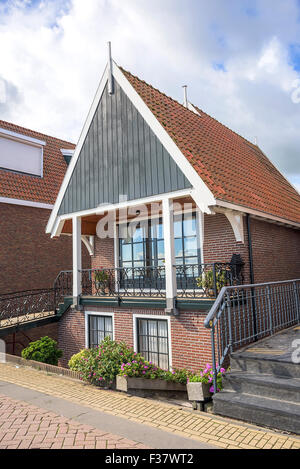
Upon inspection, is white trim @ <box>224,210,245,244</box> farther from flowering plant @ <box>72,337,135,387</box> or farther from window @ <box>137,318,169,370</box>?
flowering plant @ <box>72,337,135,387</box>

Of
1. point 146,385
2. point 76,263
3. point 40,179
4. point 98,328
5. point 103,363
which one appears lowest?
point 146,385

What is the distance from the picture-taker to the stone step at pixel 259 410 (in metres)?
5.32

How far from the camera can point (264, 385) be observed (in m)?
6.05

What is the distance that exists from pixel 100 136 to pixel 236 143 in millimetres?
6542

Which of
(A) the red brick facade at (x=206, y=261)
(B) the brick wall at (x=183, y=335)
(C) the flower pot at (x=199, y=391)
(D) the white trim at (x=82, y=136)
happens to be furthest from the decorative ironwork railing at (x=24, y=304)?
(C) the flower pot at (x=199, y=391)

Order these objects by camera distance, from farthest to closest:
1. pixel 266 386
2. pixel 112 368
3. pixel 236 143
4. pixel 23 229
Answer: pixel 23 229
pixel 236 143
pixel 112 368
pixel 266 386

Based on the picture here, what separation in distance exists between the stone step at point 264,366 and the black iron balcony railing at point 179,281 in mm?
2146

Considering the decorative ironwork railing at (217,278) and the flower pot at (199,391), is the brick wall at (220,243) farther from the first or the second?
the flower pot at (199,391)

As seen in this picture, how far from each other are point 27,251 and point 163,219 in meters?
9.06

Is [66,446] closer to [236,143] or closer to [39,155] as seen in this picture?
[236,143]

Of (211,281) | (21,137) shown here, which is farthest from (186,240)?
(21,137)

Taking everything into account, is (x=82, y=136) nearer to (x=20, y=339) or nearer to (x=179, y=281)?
(x=179, y=281)

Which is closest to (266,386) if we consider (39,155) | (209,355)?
(209,355)

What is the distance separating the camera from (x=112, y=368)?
836 centimetres
